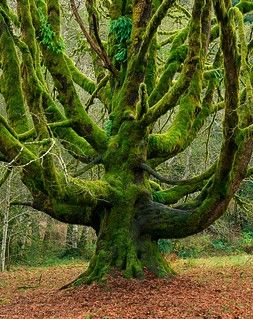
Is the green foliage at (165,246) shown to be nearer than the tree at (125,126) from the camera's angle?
No

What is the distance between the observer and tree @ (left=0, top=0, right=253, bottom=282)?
8406 millimetres

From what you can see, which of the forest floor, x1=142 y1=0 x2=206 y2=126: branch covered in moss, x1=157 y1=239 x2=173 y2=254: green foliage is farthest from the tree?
x1=157 y1=239 x2=173 y2=254: green foliage

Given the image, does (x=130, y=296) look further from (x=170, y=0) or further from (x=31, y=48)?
(x=170, y=0)

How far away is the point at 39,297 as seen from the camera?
959 centimetres

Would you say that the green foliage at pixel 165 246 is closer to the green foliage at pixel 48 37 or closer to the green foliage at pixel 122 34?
the green foliage at pixel 122 34

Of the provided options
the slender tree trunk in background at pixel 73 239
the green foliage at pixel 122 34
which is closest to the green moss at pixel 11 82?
the green foliage at pixel 122 34

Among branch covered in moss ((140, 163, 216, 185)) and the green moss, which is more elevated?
the green moss

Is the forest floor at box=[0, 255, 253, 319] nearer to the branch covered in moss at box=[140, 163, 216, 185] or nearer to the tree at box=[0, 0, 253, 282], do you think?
the tree at box=[0, 0, 253, 282]

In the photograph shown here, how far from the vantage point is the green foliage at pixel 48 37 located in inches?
367

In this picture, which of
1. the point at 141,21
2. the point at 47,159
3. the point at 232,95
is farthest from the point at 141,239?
the point at 141,21

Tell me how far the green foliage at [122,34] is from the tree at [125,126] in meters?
0.02

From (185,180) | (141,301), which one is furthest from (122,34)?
(141,301)

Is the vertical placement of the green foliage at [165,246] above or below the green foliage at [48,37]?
below

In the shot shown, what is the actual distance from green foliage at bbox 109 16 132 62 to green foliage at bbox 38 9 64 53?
1.66 m
